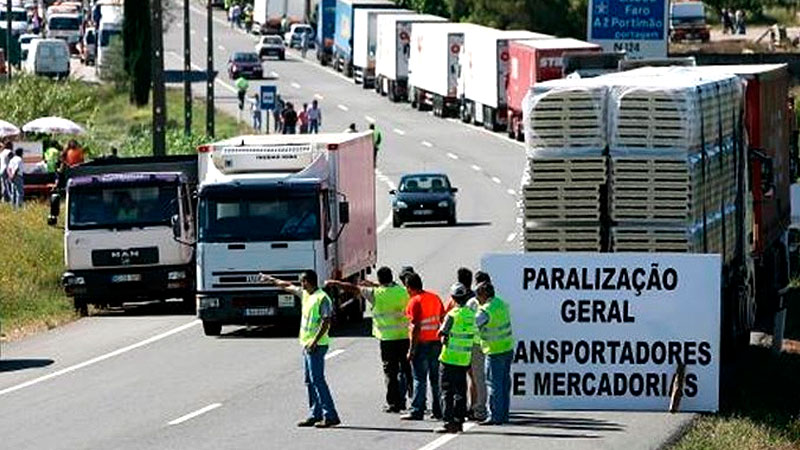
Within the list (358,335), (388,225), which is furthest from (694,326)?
(388,225)

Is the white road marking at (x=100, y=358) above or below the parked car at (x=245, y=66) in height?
above

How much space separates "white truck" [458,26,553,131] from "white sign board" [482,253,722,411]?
57783mm

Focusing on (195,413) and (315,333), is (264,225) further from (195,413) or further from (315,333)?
(315,333)

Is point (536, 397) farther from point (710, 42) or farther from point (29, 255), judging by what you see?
point (710, 42)

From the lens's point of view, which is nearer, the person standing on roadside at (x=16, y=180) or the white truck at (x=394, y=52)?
the person standing on roadside at (x=16, y=180)

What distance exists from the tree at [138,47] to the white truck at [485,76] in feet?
37.6

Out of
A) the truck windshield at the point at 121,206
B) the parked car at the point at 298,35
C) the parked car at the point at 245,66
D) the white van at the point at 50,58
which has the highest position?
the truck windshield at the point at 121,206

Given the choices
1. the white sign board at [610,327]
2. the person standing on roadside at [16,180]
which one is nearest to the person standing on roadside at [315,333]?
the white sign board at [610,327]

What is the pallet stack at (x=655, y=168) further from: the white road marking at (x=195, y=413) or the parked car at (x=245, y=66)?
the parked car at (x=245, y=66)

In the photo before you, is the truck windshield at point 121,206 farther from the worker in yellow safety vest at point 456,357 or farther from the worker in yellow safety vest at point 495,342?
the worker in yellow safety vest at point 456,357

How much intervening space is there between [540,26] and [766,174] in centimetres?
8610

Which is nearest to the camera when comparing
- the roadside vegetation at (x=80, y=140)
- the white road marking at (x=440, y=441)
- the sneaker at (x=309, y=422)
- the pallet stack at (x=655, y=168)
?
the white road marking at (x=440, y=441)

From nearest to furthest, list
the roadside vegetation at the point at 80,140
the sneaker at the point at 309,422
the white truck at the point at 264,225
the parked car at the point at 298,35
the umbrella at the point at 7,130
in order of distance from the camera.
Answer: the sneaker at the point at 309,422, the white truck at the point at 264,225, the roadside vegetation at the point at 80,140, the umbrella at the point at 7,130, the parked car at the point at 298,35

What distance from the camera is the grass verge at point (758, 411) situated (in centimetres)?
2578
